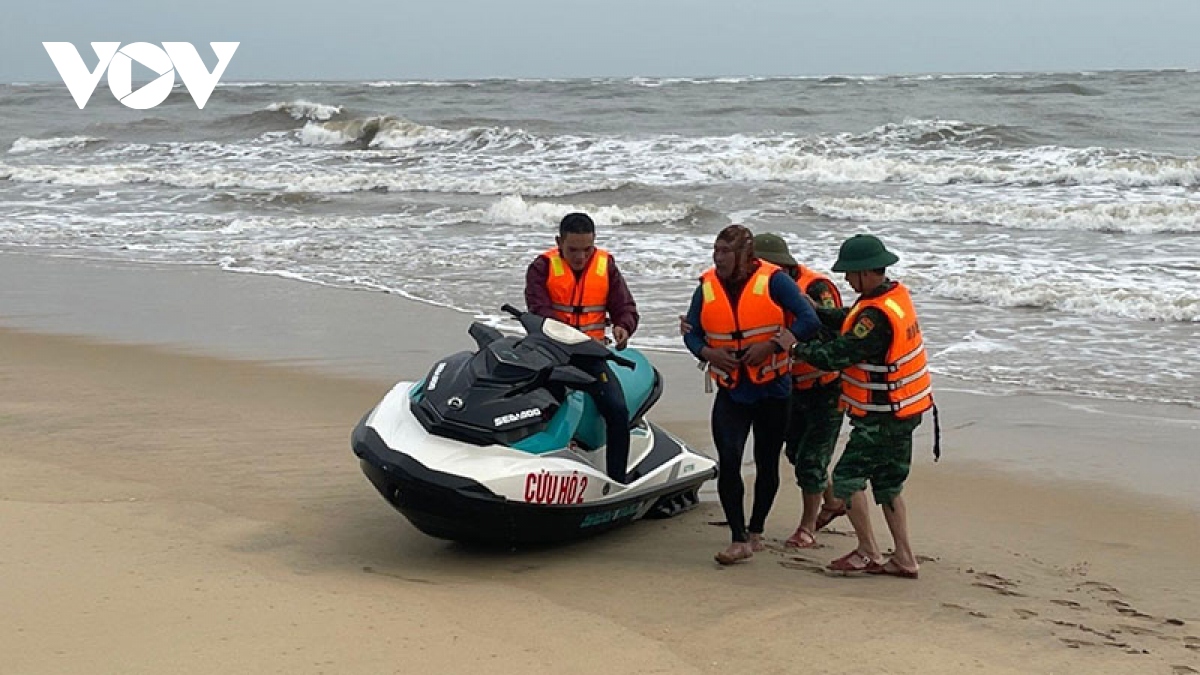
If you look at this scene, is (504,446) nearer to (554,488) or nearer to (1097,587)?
(554,488)

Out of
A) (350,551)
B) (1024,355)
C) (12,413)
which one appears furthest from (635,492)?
(1024,355)

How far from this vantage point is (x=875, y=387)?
5770 millimetres

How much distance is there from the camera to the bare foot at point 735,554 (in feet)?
19.7

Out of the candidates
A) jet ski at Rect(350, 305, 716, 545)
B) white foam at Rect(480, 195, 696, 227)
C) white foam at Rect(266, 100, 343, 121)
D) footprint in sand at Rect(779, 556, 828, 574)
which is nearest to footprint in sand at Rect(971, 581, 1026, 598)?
footprint in sand at Rect(779, 556, 828, 574)

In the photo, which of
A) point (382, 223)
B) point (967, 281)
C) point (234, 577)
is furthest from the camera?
point (382, 223)

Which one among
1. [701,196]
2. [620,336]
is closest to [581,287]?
[620,336]

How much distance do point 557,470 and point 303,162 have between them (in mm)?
25659

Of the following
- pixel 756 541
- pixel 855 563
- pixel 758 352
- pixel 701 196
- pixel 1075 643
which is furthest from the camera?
pixel 701 196

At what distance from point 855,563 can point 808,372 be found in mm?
884

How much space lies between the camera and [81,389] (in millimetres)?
9312

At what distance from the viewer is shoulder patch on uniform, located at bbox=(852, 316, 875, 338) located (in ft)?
18.5

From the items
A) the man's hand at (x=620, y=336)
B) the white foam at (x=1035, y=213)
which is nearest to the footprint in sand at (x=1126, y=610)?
the man's hand at (x=620, y=336)

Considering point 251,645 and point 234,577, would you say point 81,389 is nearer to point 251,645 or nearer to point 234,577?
point 234,577

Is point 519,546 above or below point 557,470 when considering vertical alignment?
below
